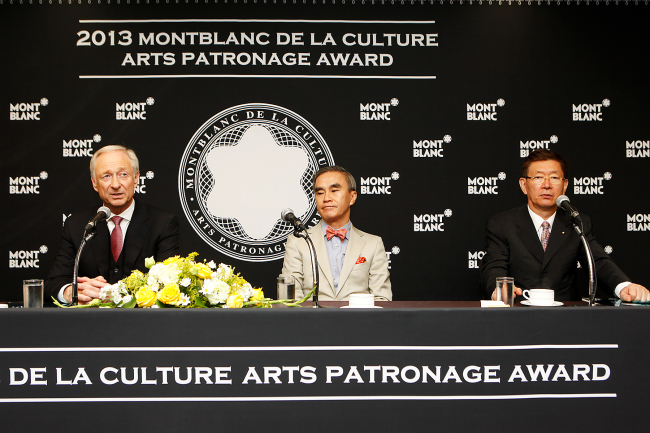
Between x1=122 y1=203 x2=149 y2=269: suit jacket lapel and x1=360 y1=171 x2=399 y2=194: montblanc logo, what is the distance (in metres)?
1.48

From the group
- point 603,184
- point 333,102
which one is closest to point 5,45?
point 333,102

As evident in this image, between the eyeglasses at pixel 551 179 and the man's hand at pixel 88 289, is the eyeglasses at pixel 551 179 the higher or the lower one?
the higher one

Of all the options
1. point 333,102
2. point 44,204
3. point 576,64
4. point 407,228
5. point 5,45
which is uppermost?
point 5,45

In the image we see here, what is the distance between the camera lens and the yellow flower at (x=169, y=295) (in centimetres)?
158

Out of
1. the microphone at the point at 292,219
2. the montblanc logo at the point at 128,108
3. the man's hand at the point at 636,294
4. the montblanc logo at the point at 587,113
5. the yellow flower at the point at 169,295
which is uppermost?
the montblanc logo at the point at 128,108

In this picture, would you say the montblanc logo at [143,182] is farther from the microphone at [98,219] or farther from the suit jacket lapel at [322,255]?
the microphone at [98,219]

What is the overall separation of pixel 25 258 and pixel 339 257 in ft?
7.40

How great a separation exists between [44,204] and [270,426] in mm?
2723

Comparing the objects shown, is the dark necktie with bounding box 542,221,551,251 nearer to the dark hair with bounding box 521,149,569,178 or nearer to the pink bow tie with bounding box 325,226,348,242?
the dark hair with bounding box 521,149,569,178

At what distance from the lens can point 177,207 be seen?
3.41 meters

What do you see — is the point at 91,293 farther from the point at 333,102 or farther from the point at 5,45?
the point at 5,45

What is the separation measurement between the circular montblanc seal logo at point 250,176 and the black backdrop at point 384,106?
0.04 meters

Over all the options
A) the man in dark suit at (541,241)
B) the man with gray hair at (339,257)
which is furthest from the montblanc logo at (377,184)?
the man in dark suit at (541,241)

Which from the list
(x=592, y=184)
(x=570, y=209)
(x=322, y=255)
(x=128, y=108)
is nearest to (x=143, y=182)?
(x=128, y=108)
